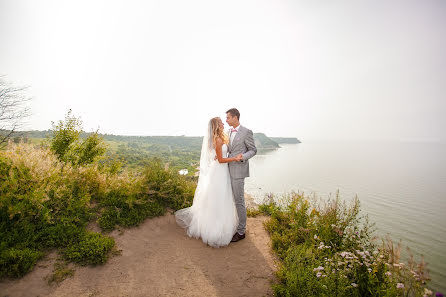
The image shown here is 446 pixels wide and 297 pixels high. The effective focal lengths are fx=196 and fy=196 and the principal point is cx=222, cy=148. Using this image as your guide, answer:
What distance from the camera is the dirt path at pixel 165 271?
325 cm

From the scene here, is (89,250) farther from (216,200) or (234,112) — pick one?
(234,112)

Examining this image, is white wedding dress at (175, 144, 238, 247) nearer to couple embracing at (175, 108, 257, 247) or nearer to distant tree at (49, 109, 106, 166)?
couple embracing at (175, 108, 257, 247)

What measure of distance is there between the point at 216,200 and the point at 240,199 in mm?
616

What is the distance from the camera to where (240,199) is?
197 inches

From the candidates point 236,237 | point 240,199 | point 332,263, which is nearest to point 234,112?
point 240,199

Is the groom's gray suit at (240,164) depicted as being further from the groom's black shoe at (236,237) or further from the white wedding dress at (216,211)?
the groom's black shoe at (236,237)

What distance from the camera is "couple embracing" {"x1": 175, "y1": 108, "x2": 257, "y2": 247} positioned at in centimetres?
491

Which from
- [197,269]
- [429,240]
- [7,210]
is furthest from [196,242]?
[429,240]

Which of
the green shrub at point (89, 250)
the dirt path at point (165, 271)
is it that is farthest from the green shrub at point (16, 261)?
the green shrub at point (89, 250)

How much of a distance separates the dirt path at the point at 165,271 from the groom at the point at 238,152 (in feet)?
2.55

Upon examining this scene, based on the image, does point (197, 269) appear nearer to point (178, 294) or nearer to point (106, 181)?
point (178, 294)

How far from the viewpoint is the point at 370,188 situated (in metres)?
26.1

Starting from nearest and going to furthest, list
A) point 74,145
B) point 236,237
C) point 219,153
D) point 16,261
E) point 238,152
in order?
point 16,261, point 219,153, point 238,152, point 236,237, point 74,145

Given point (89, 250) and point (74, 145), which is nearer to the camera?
point (89, 250)
